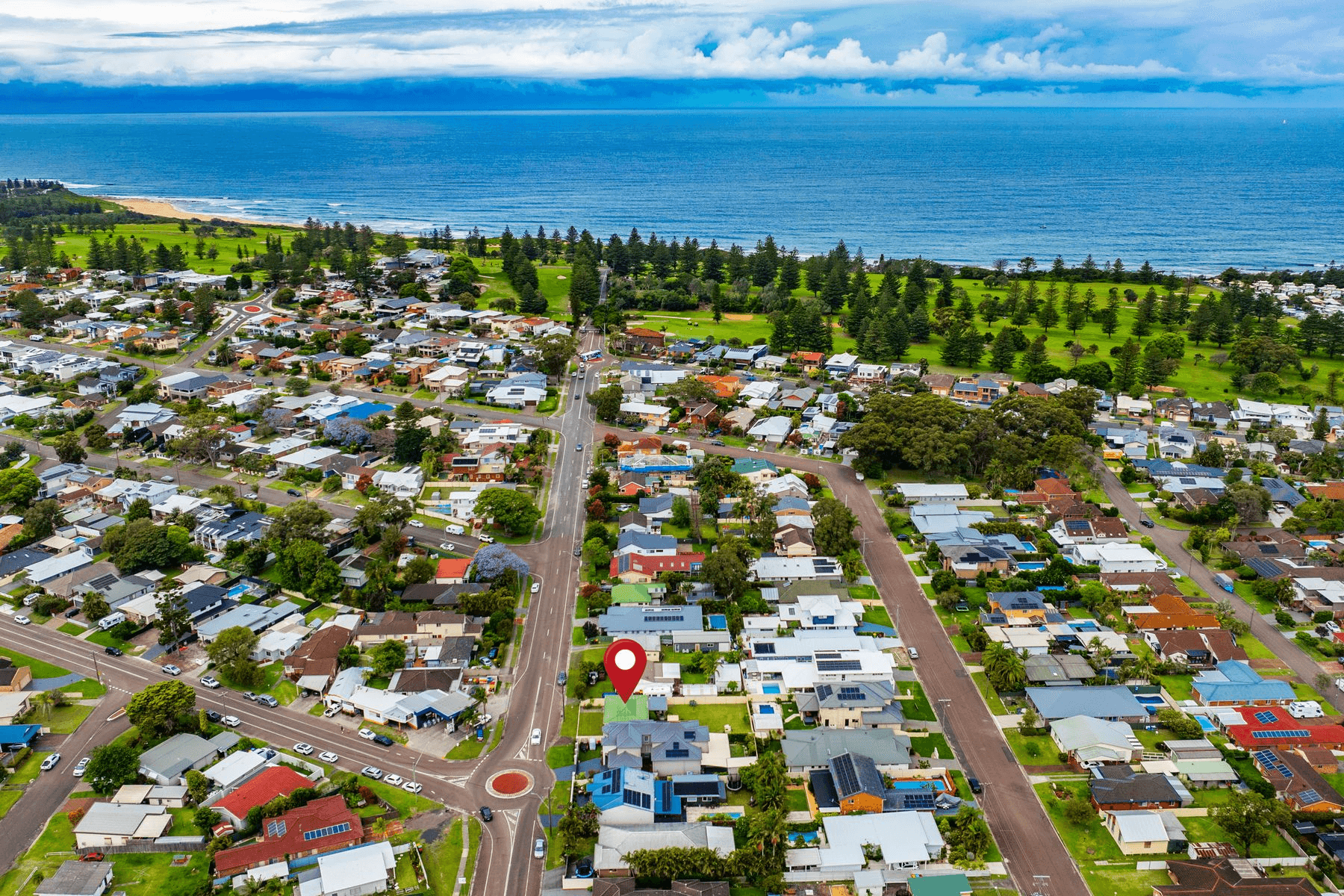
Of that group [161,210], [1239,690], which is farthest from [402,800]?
[161,210]

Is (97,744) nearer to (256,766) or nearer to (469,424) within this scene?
(256,766)

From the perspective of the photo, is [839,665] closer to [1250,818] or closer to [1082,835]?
[1082,835]

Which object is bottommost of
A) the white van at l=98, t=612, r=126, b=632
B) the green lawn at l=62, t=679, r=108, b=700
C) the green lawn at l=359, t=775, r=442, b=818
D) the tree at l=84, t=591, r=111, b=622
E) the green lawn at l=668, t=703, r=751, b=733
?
the green lawn at l=359, t=775, r=442, b=818

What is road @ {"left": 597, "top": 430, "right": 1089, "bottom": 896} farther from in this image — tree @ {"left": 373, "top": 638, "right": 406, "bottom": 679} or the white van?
the white van

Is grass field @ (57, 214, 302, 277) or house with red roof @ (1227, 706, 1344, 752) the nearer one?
house with red roof @ (1227, 706, 1344, 752)

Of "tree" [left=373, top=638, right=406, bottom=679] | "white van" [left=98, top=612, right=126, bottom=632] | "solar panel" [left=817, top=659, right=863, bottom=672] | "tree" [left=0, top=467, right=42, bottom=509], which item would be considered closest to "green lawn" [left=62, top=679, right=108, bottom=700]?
"white van" [left=98, top=612, right=126, bottom=632]

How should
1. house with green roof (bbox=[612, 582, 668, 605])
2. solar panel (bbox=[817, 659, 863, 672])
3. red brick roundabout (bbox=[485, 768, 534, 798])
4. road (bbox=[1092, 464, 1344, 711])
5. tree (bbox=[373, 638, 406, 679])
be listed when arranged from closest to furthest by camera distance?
1. red brick roundabout (bbox=[485, 768, 534, 798])
2. solar panel (bbox=[817, 659, 863, 672])
3. tree (bbox=[373, 638, 406, 679])
4. road (bbox=[1092, 464, 1344, 711])
5. house with green roof (bbox=[612, 582, 668, 605])

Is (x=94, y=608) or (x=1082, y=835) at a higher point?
(x=94, y=608)
